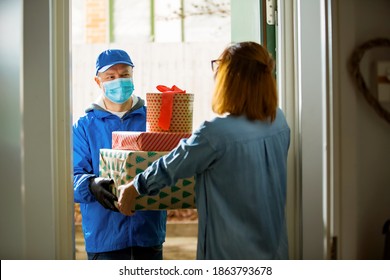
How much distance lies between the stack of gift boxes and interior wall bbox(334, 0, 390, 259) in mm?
661

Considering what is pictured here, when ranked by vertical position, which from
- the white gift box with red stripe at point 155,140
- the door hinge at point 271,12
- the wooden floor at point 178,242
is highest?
the door hinge at point 271,12

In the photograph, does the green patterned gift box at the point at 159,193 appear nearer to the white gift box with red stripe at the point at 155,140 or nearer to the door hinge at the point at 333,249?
the white gift box with red stripe at the point at 155,140

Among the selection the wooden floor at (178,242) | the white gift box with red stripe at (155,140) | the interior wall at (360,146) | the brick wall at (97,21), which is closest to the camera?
the interior wall at (360,146)

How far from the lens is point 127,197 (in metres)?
1.77

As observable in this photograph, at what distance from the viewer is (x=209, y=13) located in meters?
5.86

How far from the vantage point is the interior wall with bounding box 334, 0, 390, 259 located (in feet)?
4.19

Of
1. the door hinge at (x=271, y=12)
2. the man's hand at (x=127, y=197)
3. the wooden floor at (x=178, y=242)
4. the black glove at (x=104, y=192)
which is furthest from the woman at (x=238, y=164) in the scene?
the wooden floor at (x=178, y=242)

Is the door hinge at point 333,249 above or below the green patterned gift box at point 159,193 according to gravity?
below

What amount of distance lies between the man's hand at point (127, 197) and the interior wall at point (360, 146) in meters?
0.71

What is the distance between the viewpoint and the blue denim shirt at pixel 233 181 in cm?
149

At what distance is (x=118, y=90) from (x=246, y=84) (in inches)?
32.0

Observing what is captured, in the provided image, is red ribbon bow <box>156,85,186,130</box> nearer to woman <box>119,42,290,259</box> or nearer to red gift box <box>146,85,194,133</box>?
red gift box <box>146,85,194,133</box>

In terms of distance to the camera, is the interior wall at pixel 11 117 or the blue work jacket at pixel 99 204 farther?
the blue work jacket at pixel 99 204
